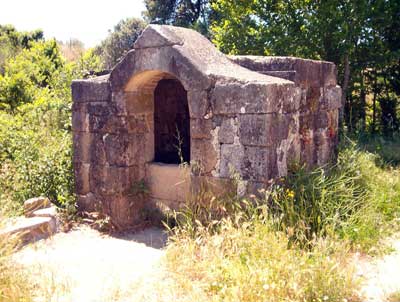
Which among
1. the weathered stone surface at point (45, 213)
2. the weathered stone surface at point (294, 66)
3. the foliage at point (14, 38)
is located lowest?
the weathered stone surface at point (45, 213)

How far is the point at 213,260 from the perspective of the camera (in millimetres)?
3877

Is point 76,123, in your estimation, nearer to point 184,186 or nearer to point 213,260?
point 184,186

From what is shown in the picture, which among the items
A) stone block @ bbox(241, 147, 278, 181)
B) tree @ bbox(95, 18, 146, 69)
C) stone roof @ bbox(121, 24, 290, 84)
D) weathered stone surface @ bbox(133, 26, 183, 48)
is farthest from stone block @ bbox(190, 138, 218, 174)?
tree @ bbox(95, 18, 146, 69)

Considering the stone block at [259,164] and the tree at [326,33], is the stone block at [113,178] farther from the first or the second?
the tree at [326,33]

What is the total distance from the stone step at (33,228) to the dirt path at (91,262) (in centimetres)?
11

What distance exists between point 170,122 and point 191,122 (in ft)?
6.44

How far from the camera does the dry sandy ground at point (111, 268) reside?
11.9 feet

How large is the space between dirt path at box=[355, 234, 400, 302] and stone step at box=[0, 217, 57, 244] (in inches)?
141

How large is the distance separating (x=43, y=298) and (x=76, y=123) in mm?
3093

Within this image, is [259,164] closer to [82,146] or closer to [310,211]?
[310,211]

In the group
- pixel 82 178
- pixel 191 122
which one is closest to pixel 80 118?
pixel 82 178

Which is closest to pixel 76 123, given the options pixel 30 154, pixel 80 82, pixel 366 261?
pixel 80 82

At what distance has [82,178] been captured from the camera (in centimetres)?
613

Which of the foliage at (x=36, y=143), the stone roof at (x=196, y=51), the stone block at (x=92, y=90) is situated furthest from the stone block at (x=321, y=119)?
the foliage at (x=36, y=143)
